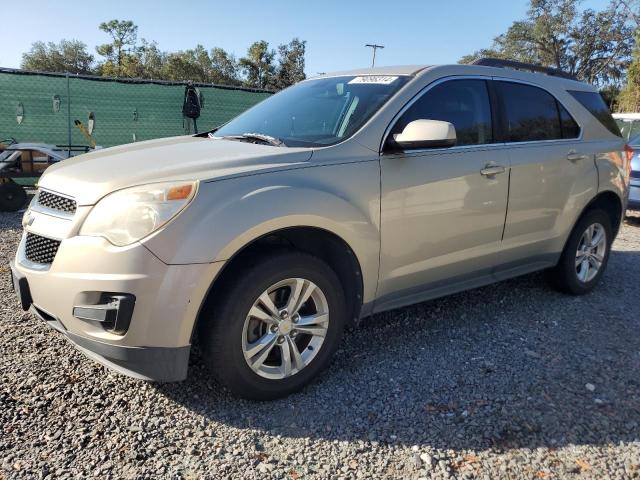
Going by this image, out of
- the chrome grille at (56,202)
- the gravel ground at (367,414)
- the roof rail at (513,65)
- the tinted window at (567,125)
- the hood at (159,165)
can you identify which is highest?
the roof rail at (513,65)

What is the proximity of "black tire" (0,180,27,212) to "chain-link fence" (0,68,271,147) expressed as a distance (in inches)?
91.3

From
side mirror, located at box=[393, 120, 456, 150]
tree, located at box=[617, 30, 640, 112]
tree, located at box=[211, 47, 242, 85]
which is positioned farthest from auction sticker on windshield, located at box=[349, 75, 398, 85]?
tree, located at box=[211, 47, 242, 85]

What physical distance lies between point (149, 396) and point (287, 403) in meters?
0.74

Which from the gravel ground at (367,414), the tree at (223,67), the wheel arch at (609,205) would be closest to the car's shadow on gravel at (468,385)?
the gravel ground at (367,414)

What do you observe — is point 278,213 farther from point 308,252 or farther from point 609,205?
point 609,205

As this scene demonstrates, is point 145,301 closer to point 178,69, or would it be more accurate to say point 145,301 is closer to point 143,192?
point 143,192

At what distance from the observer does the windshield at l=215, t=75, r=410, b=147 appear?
311 cm

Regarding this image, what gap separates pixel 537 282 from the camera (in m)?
4.86

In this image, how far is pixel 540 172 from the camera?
384 centimetres

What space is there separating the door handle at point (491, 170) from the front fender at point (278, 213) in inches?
35.8

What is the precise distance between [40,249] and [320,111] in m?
1.85

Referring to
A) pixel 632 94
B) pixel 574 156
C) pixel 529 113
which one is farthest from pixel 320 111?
pixel 632 94

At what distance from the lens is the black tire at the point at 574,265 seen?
4340 millimetres

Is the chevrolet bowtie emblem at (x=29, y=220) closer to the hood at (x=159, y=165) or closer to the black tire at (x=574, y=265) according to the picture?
the hood at (x=159, y=165)
